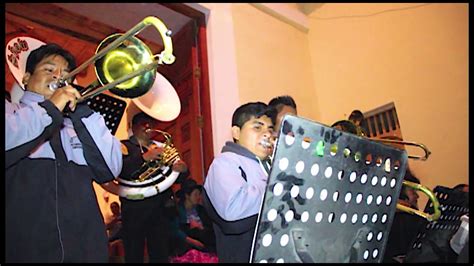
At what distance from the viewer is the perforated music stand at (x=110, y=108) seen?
79.5 inches

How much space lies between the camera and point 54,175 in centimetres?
137

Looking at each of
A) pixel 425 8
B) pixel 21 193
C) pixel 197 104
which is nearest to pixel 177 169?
pixel 197 104

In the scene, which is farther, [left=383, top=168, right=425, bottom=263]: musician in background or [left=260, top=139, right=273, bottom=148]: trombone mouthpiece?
[left=383, top=168, right=425, bottom=263]: musician in background

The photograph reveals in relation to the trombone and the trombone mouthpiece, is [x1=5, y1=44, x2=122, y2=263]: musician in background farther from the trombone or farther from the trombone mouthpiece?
the trombone mouthpiece

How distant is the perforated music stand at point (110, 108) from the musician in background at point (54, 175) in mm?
472

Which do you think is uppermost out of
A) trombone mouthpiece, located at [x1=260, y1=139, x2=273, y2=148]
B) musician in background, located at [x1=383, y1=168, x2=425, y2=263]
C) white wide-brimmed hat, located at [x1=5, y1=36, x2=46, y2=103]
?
white wide-brimmed hat, located at [x1=5, y1=36, x2=46, y2=103]

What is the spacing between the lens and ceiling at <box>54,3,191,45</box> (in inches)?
126

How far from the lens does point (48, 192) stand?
52.3 inches

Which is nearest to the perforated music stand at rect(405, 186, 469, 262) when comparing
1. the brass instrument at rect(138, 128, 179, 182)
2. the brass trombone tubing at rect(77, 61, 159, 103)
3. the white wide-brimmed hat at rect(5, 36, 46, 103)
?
the brass trombone tubing at rect(77, 61, 159, 103)

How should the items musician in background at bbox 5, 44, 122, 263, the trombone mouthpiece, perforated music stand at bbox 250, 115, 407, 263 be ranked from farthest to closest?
1. the trombone mouthpiece
2. musician in background at bbox 5, 44, 122, 263
3. perforated music stand at bbox 250, 115, 407, 263

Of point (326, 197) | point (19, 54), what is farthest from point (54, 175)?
point (326, 197)

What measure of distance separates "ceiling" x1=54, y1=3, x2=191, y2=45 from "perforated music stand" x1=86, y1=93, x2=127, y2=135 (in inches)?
46.6

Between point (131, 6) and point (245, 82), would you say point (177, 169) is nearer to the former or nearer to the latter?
point (245, 82)

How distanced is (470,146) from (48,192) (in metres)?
2.54
